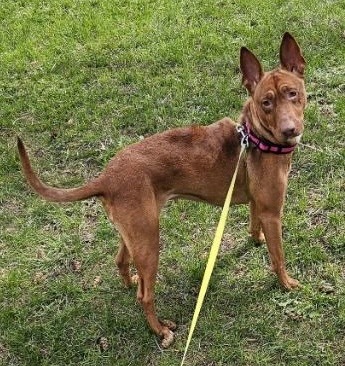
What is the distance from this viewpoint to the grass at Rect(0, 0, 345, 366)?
4.46 m

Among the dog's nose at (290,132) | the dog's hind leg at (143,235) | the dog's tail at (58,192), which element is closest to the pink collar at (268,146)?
the dog's nose at (290,132)

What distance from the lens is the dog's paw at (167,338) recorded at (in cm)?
442

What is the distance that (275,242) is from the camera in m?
4.46

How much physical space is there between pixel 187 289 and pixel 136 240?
88 cm

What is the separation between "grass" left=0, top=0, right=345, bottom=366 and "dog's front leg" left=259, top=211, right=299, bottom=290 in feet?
0.43

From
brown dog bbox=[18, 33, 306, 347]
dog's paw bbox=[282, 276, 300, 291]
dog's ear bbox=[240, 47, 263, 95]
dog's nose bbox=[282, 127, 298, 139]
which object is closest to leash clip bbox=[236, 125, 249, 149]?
brown dog bbox=[18, 33, 306, 347]

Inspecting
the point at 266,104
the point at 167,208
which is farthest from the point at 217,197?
the point at 167,208

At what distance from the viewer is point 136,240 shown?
4.14 m

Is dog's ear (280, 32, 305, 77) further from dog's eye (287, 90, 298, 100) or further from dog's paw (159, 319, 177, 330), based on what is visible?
dog's paw (159, 319, 177, 330)

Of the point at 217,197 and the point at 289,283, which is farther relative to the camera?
the point at 289,283

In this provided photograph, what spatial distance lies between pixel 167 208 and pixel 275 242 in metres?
1.32

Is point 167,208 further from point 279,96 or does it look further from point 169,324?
point 279,96

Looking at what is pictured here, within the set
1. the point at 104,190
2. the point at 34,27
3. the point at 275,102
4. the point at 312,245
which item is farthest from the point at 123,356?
the point at 34,27

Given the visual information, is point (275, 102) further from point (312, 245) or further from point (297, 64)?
point (312, 245)
